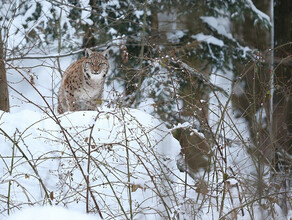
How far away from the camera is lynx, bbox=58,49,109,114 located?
7.36 m

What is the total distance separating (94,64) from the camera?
7398 mm

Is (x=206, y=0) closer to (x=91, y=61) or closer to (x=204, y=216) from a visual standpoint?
(x=91, y=61)

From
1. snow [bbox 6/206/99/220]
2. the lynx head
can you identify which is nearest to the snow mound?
snow [bbox 6/206/99/220]

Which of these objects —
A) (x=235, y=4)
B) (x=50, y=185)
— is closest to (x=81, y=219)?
(x=50, y=185)

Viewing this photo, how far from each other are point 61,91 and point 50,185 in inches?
153

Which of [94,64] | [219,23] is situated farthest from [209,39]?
[94,64]

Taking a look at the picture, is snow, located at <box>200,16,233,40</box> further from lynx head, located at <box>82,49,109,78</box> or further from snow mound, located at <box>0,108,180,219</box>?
snow mound, located at <box>0,108,180,219</box>

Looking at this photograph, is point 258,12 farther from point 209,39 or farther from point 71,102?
point 71,102

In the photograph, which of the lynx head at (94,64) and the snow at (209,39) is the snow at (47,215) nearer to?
the lynx head at (94,64)

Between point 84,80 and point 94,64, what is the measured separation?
33cm

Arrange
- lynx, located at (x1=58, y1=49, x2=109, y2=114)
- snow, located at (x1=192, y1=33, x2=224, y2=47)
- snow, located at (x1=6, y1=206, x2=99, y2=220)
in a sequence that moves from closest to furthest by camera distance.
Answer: snow, located at (x1=6, y1=206, x2=99, y2=220) < lynx, located at (x1=58, y1=49, x2=109, y2=114) < snow, located at (x1=192, y1=33, x2=224, y2=47)

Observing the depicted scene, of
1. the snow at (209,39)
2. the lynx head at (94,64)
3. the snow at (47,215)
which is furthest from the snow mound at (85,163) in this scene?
the snow at (209,39)

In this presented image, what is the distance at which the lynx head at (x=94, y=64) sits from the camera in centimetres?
738

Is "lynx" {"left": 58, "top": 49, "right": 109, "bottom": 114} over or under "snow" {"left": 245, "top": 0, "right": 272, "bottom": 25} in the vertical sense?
under
